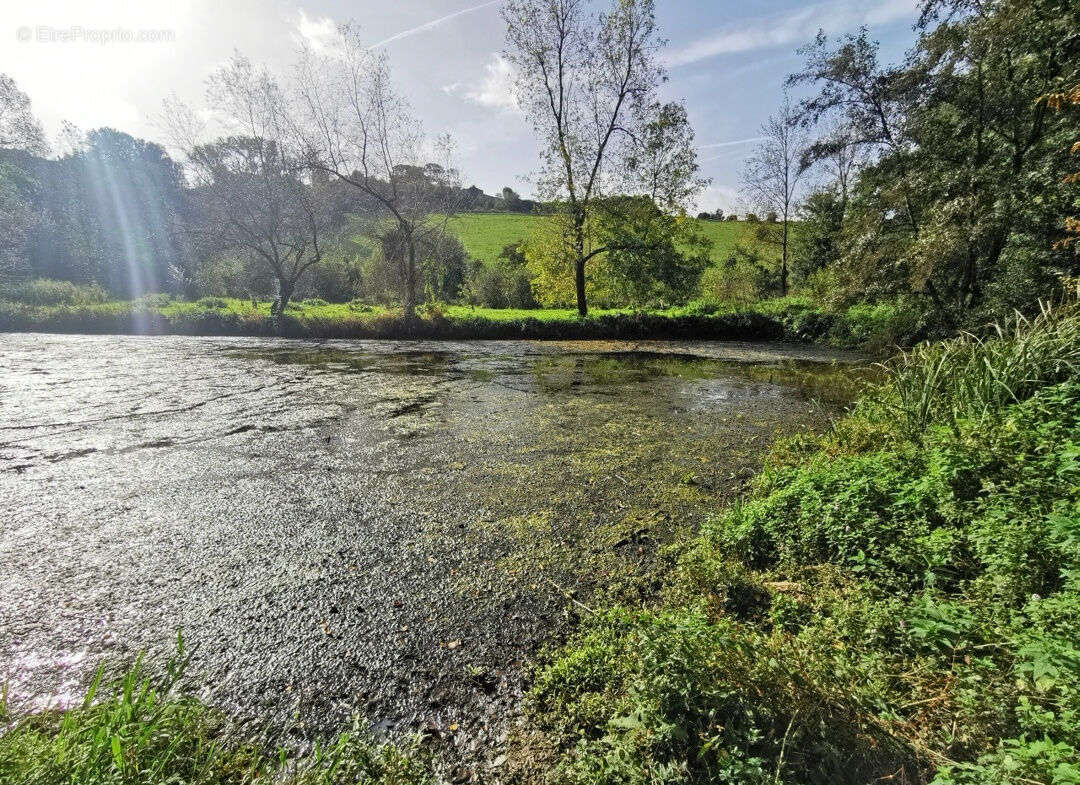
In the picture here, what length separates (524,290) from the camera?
30.1m

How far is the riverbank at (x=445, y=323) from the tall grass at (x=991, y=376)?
46.5 ft

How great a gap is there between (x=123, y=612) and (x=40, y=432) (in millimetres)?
5382

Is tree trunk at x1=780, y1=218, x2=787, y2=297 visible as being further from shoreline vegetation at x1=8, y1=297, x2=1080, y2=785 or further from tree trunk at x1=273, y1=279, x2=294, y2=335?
shoreline vegetation at x1=8, y1=297, x2=1080, y2=785

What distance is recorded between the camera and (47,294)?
23.5m

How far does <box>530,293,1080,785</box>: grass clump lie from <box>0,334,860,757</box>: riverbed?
1.74 feet

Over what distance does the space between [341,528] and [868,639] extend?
3662mm

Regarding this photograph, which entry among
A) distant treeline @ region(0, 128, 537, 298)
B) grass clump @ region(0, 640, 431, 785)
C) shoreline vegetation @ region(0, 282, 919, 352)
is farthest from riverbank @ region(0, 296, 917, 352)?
grass clump @ region(0, 640, 431, 785)

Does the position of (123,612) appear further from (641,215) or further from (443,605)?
(641,215)

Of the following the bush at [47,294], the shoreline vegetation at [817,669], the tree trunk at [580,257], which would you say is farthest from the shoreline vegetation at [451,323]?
the shoreline vegetation at [817,669]

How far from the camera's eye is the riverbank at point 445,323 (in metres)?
19.1

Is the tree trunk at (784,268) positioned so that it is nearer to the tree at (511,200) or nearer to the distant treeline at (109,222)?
the distant treeline at (109,222)

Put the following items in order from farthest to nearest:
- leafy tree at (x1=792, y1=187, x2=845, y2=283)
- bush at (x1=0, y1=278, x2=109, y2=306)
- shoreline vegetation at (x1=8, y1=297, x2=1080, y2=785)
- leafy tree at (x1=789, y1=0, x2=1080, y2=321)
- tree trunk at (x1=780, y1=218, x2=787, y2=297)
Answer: tree trunk at (x1=780, y1=218, x2=787, y2=297) < leafy tree at (x1=792, y1=187, x2=845, y2=283) < bush at (x1=0, y1=278, x2=109, y2=306) < leafy tree at (x1=789, y1=0, x2=1080, y2=321) < shoreline vegetation at (x1=8, y1=297, x2=1080, y2=785)

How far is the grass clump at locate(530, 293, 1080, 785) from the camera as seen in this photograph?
168cm

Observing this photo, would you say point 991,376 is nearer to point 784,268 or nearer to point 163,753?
point 163,753
